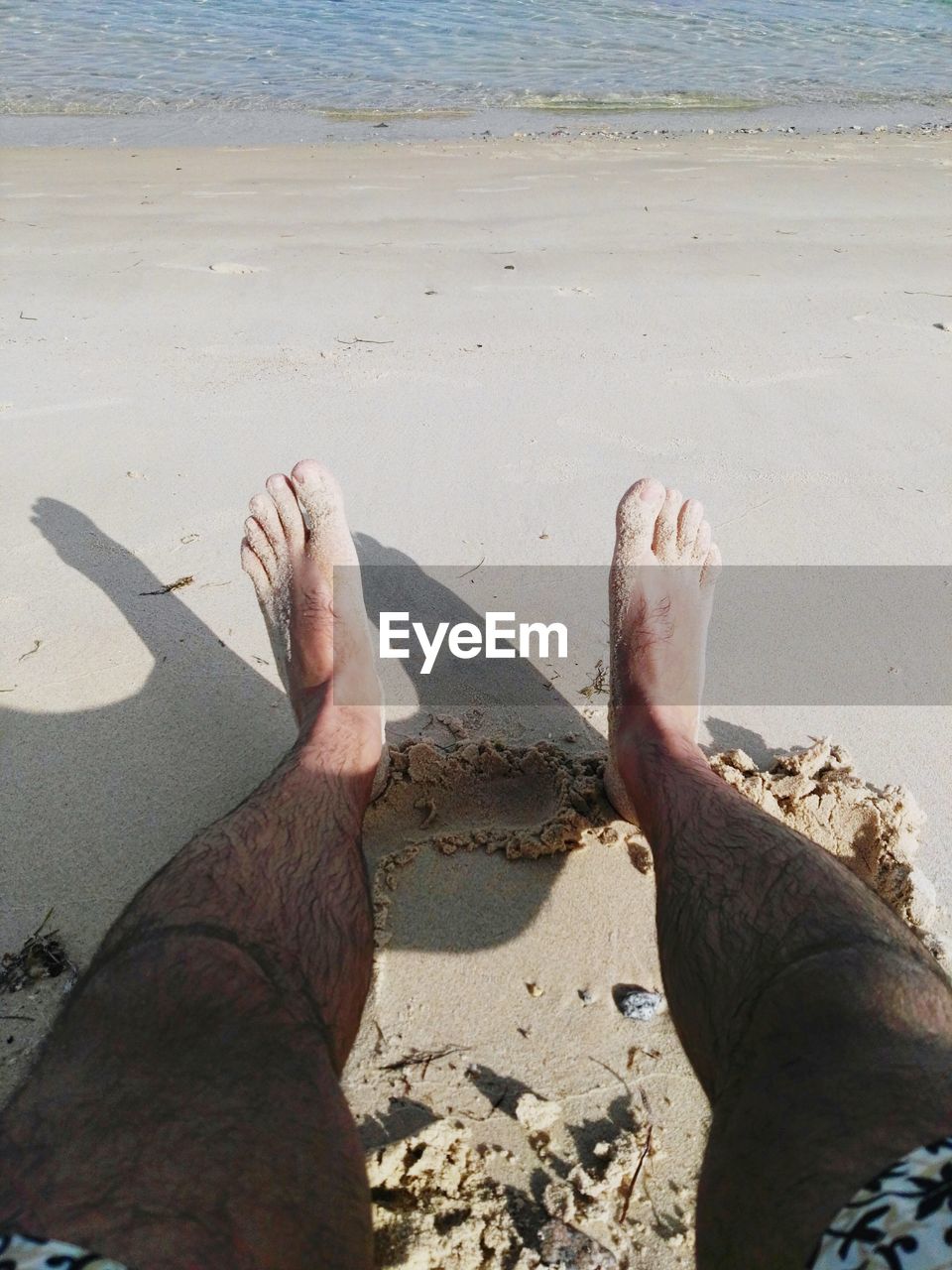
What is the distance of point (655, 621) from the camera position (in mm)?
2045

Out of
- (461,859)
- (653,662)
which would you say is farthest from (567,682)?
(461,859)

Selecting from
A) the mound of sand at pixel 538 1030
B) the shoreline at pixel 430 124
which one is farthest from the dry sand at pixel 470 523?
the shoreline at pixel 430 124

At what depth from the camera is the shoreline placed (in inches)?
271

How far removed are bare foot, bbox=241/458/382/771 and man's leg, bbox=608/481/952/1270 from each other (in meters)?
0.49

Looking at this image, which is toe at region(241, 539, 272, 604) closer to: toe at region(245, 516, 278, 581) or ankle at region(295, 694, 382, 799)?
toe at region(245, 516, 278, 581)

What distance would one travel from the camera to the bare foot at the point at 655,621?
1.77 metres

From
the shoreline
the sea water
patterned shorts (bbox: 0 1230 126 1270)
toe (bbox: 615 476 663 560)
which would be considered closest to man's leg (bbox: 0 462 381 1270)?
patterned shorts (bbox: 0 1230 126 1270)

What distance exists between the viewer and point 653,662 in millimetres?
1929

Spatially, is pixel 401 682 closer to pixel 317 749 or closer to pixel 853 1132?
pixel 317 749

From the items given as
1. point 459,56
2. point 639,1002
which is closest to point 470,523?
point 639,1002

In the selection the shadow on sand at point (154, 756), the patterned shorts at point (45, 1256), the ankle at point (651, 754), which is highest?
the patterned shorts at point (45, 1256)

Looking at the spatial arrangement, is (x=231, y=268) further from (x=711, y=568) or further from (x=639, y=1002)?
(x=639, y=1002)

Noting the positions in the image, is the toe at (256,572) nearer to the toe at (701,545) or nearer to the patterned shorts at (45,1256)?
the toe at (701,545)

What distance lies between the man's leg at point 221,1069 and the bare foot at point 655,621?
0.53 m
